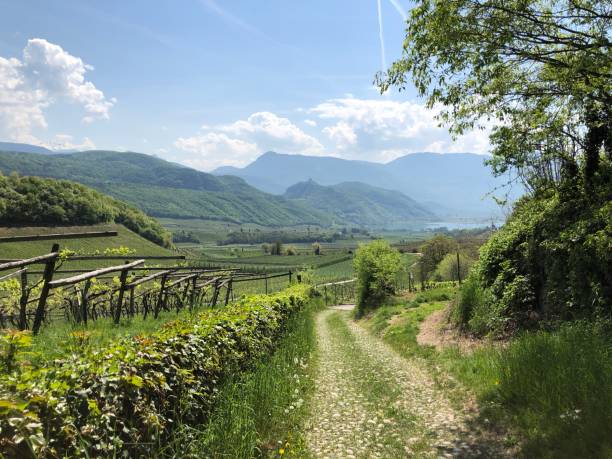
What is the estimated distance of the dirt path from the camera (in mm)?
6930

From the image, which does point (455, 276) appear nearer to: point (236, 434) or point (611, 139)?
point (611, 139)

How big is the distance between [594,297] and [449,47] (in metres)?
7.00

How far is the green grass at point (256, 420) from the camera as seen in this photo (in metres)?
5.52

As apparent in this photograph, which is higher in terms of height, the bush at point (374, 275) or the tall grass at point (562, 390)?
the tall grass at point (562, 390)

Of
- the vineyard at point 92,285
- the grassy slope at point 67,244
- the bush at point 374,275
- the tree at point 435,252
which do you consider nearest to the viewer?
the vineyard at point 92,285

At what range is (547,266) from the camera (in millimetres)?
11688

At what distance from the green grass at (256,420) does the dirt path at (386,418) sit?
46cm

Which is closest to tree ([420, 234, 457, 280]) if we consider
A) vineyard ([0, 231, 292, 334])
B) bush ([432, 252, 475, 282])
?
bush ([432, 252, 475, 282])

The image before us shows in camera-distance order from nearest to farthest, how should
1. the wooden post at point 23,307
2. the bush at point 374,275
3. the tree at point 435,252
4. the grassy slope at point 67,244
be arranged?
the wooden post at point 23,307 → the bush at point 374,275 → the tree at point 435,252 → the grassy slope at point 67,244

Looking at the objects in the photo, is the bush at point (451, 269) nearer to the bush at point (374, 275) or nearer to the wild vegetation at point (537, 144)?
the bush at point (374, 275)

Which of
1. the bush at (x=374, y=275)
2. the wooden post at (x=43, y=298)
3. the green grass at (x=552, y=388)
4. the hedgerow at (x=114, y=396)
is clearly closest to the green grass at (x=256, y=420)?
the hedgerow at (x=114, y=396)

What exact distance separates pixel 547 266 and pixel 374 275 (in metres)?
25.8

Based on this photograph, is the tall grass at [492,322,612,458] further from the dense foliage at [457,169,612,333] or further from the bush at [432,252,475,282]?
the bush at [432,252,475,282]

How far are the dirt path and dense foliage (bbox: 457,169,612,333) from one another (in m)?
3.48
